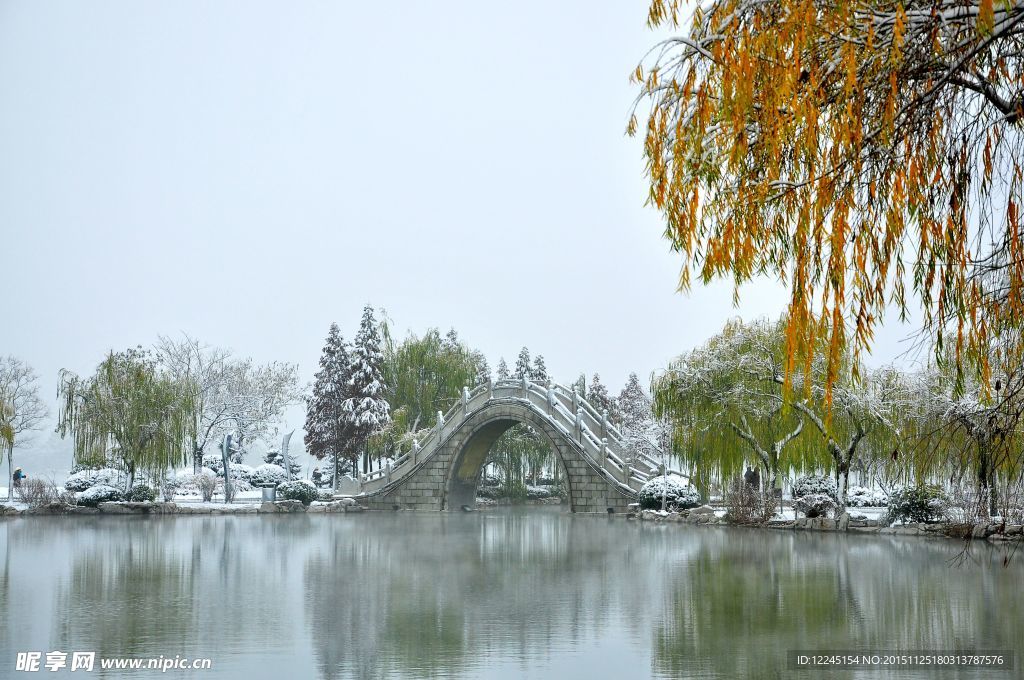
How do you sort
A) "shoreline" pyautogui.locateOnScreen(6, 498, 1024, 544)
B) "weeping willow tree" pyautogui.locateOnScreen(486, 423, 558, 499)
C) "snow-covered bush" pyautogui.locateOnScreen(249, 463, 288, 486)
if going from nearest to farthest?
"shoreline" pyautogui.locateOnScreen(6, 498, 1024, 544) < "snow-covered bush" pyautogui.locateOnScreen(249, 463, 288, 486) < "weeping willow tree" pyautogui.locateOnScreen(486, 423, 558, 499)

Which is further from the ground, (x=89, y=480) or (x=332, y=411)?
(x=332, y=411)

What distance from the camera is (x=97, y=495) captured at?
1187 inches

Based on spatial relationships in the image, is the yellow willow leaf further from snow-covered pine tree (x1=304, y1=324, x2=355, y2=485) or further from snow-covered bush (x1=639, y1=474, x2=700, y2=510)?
snow-covered pine tree (x1=304, y1=324, x2=355, y2=485)

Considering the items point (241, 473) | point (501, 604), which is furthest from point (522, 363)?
point (501, 604)

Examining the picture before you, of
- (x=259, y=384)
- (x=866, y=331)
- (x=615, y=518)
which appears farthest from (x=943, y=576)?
(x=259, y=384)

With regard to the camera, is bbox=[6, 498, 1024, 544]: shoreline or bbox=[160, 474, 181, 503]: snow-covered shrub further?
bbox=[160, 474, 181, 503]: snow-covered shrub

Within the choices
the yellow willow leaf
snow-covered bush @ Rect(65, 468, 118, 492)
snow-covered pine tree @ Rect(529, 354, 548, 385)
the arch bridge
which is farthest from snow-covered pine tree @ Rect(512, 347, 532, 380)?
the yellow willow leaf

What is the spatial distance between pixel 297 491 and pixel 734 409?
16.9 meters

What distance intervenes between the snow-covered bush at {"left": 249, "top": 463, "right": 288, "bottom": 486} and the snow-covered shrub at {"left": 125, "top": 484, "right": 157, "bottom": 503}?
618 centimetres

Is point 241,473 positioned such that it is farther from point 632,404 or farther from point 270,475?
point 632,404

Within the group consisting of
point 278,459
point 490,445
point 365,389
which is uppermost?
point 365,389

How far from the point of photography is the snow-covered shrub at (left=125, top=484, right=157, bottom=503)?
3053 cm

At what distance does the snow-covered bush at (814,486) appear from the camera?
950 inches

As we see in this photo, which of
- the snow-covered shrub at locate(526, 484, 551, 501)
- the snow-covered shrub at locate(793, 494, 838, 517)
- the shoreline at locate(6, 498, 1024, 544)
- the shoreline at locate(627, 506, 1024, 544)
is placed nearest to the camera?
the shoreline at locate(627, 506, 1024, 544)
